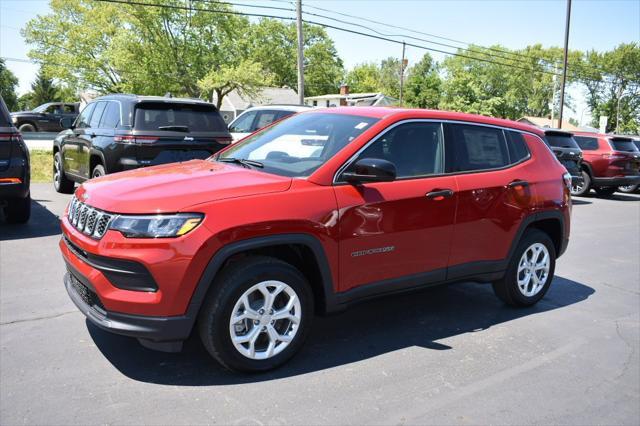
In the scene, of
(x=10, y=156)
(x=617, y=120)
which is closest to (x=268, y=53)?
(x=617, y=120)

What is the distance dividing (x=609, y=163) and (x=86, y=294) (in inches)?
633

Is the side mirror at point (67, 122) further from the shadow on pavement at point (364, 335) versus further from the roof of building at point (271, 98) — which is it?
the roof of building at point (271, 98)

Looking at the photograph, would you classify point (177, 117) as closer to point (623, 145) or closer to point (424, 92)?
point (623, 145)

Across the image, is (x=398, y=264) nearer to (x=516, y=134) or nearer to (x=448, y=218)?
(x=448, y=218)

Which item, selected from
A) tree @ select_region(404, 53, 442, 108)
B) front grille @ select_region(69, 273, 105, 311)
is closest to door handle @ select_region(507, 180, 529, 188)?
front grille @ select_region(69, 273, 105, 311)

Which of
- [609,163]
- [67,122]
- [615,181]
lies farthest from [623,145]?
[67,122]

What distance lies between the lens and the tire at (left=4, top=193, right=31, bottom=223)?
766cm

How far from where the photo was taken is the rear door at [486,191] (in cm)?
460

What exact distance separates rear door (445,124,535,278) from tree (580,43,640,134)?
265 feet

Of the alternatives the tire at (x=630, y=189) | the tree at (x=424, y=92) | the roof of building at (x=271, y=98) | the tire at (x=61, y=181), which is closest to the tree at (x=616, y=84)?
the tree at (x=424, y=92)

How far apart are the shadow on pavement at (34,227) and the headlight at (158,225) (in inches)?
185

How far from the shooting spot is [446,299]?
5566 mm

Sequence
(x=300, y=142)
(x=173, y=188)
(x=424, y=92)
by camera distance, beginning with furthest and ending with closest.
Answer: (x=424, y=92), (x=300, y=142), (x=173, y=188)

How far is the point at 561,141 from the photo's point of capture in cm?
1492
